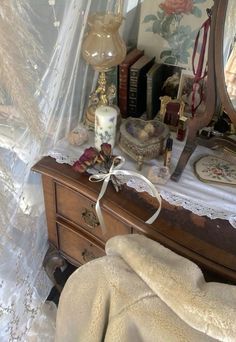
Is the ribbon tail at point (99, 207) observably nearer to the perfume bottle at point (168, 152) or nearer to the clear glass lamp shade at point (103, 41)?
the perfume bottle at point (168, 152)

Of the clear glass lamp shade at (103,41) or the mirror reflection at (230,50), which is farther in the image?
the clear glass lamp shade at (103,41)

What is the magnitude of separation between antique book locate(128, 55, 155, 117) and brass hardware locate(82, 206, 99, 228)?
0.33m

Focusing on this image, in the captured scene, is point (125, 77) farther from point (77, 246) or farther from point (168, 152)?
point (77, 246)

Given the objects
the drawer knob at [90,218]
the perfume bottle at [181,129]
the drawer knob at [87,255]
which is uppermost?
the perfume bottle at [181,129]

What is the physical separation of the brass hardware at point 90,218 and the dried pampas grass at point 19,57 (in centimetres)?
26

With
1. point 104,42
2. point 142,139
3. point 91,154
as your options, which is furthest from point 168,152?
point 104,42

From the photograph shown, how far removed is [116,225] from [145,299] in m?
0.26

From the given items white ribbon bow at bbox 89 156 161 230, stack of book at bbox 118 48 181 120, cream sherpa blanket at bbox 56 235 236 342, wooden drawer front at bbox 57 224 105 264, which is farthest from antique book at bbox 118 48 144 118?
cream sherpa blanket at bbox 56 235 236 342

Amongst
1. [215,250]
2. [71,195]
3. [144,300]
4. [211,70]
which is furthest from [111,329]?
[211,70]

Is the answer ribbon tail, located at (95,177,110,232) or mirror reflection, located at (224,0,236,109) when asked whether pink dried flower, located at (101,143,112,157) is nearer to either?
ribbon tail, located at (95,177,110,232)

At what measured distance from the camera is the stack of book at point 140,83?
979mm

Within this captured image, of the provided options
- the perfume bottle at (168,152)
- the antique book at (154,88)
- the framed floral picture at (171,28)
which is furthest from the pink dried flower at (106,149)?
the framed floral picture at (171,28)

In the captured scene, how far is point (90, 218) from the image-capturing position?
0.89m

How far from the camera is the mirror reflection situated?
685 mm
